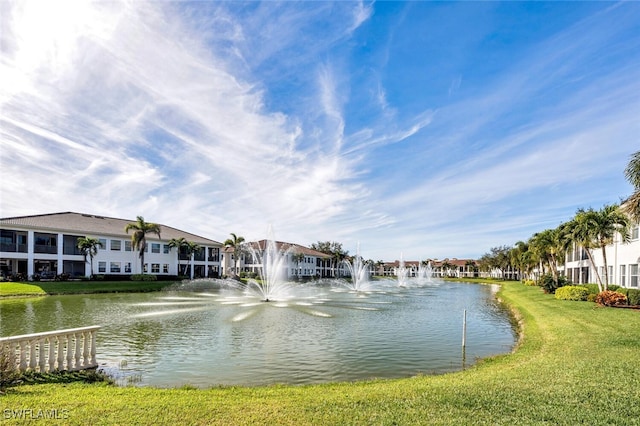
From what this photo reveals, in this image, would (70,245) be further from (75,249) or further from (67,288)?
(67,288)

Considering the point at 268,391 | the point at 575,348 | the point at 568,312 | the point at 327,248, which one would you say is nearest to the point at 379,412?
the point at 268,391

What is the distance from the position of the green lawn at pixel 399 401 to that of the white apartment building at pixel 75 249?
45.6 metres

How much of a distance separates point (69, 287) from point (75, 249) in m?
12.9

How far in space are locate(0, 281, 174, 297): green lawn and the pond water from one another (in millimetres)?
10859

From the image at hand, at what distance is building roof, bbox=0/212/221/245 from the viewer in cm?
4475

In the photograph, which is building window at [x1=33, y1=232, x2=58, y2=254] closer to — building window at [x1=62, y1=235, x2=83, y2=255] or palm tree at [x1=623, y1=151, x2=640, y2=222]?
building window at [x1=62, y1=235, x2=83, y2=255]

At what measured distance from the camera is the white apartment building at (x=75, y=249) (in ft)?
144

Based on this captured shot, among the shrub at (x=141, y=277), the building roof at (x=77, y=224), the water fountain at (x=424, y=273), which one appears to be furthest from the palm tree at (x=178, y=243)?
the water fountain at (x=424, y=273)

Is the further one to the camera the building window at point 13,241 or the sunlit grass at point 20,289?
the building window at point 13,241

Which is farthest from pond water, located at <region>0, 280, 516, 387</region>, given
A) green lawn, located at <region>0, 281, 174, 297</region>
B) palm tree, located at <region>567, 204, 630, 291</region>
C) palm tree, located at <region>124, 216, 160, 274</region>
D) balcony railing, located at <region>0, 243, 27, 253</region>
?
palm tree, located at <region>124, 216, 160, 274</region>

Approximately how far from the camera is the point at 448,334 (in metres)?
17.1

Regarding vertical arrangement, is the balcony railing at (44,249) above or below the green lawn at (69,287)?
above

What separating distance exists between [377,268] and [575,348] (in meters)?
153

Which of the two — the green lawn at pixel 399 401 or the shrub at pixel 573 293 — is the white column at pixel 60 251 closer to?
the green lawn at pixel 399 401
